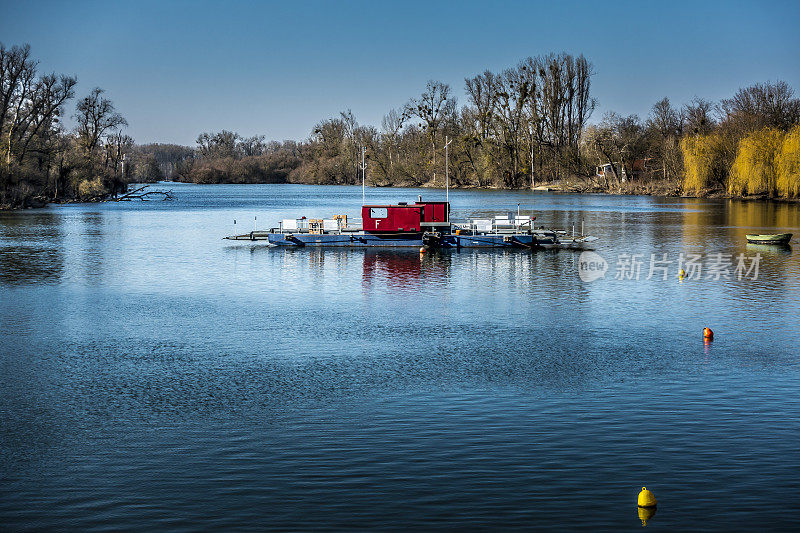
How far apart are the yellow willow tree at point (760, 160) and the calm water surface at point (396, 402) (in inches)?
2289

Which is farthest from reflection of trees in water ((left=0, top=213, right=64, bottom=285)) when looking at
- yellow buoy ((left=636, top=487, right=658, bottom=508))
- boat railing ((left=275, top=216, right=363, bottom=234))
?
yellow buoy ((left=636, top=487, right=658, bottom=508))

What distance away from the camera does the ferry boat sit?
50094 mm

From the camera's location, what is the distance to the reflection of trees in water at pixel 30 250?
124ft

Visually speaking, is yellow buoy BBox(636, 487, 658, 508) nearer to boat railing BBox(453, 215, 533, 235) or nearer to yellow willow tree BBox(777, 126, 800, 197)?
boat railing BBox(453, 215, 533, 235)

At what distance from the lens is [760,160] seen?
89.0 m

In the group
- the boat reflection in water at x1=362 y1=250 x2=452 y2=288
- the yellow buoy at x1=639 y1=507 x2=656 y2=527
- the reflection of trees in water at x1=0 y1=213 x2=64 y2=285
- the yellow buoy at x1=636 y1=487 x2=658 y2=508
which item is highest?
the reflection of trees in water at x1=0 y1=213 x2=64 y2=285

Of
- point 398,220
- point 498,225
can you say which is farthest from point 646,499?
point 498,225

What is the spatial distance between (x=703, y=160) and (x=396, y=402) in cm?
9332

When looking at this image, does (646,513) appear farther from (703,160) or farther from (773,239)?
(703,160)

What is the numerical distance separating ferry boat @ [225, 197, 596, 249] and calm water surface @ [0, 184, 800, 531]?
12506 mm

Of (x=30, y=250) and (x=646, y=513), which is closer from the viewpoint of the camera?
(x=646, y=513)

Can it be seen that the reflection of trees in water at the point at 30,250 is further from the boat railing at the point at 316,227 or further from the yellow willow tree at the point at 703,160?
the yellow willow tree at the point at 703,160

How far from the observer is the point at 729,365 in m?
21.2

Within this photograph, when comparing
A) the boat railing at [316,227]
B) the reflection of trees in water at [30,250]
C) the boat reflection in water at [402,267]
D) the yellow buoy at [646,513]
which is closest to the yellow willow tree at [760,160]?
the boat railing at [316,227]
